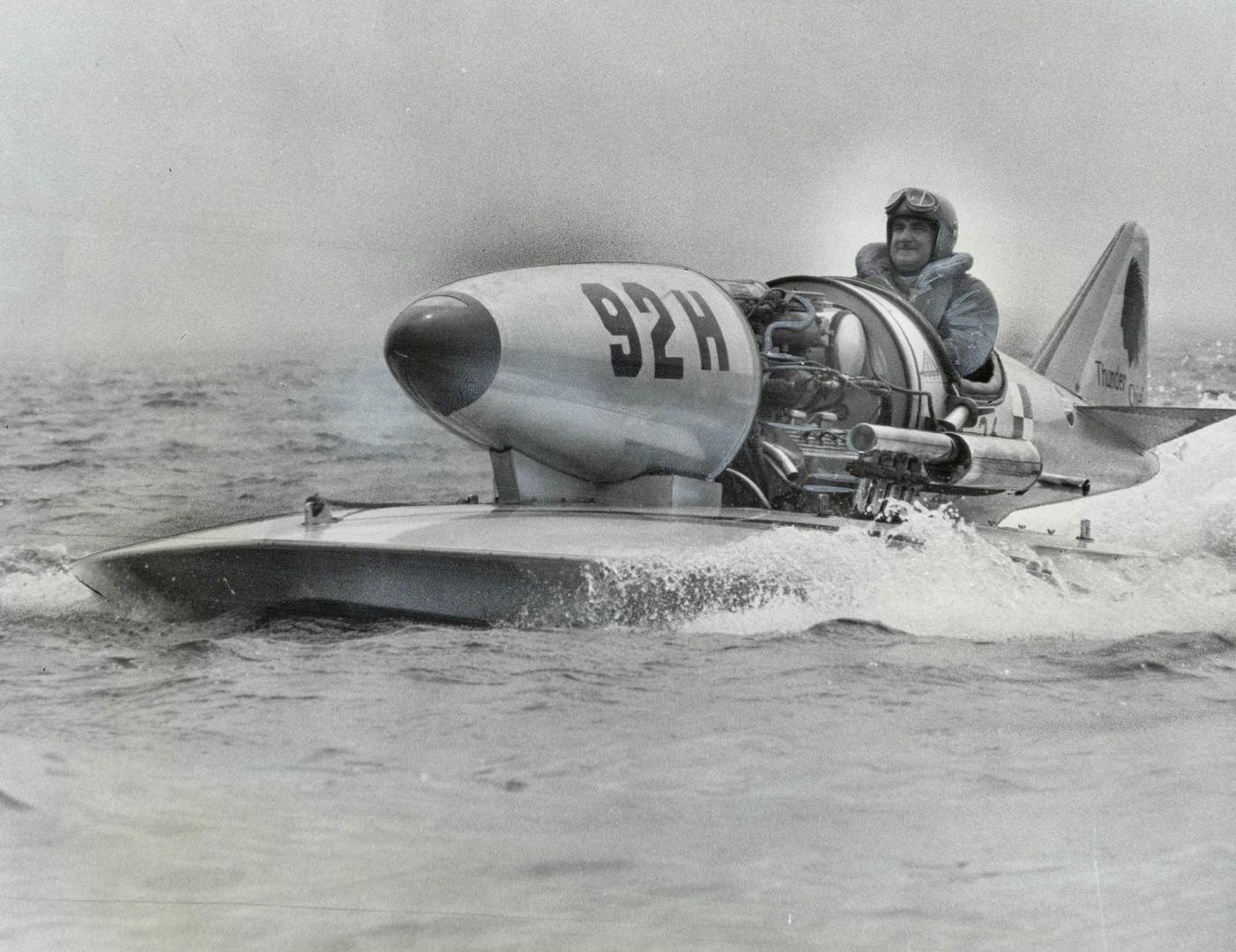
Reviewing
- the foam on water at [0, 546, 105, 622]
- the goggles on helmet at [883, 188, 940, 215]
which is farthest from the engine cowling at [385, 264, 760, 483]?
the foam on water at [0, 546, 105, 622]

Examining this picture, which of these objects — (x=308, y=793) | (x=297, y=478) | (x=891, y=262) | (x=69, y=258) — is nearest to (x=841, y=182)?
(x=891, y=262)

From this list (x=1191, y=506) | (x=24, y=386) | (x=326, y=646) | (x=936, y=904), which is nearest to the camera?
(x=936, y=904)

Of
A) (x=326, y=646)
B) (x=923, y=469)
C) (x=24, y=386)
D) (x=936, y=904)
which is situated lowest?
(x=936, y=904)

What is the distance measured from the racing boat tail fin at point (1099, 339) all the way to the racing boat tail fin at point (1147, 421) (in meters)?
0.33

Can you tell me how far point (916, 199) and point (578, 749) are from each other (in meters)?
2.37

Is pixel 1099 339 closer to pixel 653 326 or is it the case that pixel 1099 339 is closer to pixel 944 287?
pixel 944 287

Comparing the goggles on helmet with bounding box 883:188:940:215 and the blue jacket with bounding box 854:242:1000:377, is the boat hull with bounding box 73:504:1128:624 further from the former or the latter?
the goggles on helmet with bounding box 883:188:940:215

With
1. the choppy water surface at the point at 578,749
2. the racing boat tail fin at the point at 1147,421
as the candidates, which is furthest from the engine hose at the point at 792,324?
the racing boat tail fin at the point at 1147,421

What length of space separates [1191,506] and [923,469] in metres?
1.76

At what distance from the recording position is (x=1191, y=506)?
16.9 feet

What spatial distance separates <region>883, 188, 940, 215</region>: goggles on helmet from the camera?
4172mm

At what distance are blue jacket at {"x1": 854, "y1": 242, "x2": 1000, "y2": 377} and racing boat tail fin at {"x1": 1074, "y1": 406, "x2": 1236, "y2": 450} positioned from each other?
777 millimetres

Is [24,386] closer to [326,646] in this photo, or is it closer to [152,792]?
[326,646]

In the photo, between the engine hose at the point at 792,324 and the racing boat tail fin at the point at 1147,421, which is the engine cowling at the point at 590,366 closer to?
the engine hose at the point at 792,324
